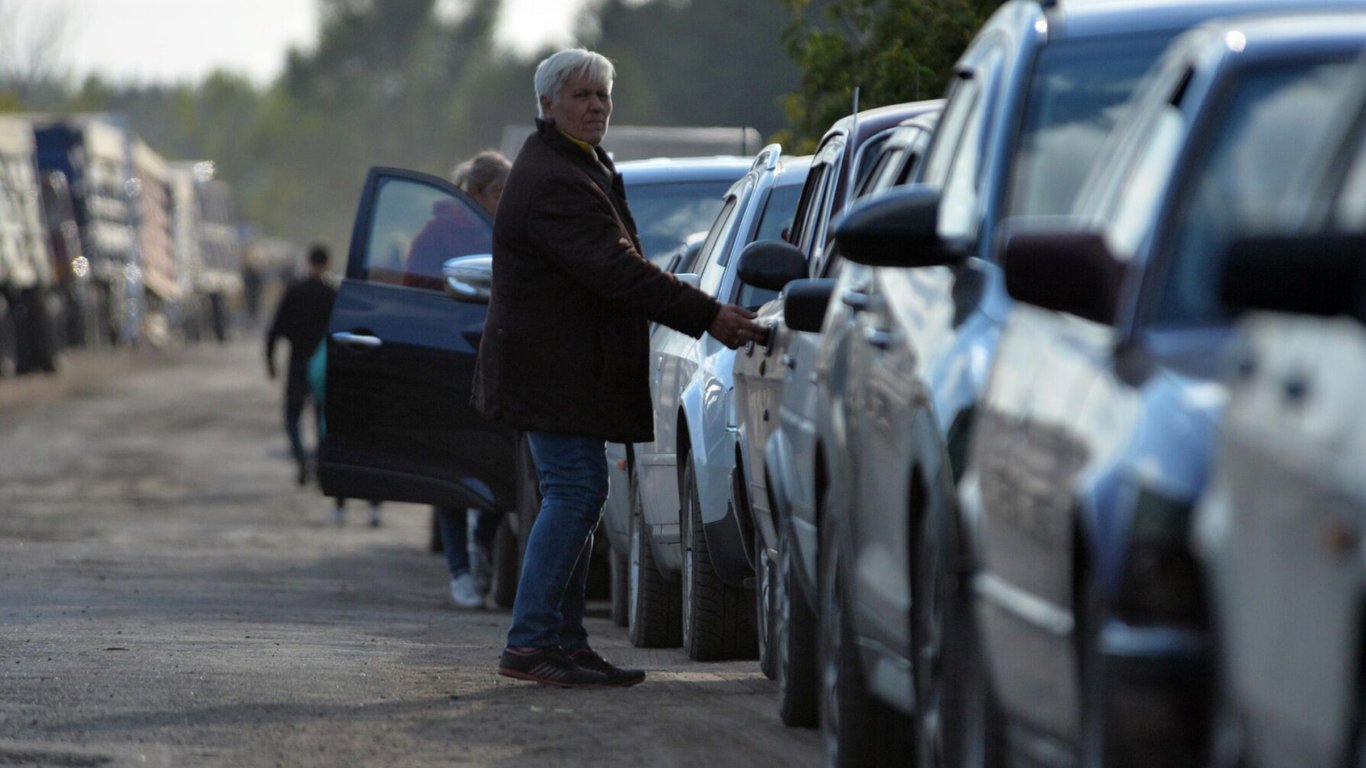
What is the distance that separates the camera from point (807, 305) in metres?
7.13

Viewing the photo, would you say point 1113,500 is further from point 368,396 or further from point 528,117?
point 528,117

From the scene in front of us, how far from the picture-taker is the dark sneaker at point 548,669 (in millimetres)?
8438

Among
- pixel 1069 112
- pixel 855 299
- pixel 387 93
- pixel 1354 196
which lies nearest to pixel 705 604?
pixel 855 299

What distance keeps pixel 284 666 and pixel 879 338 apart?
364cm

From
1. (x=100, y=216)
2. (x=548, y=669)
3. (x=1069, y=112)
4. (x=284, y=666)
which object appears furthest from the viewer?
(x=100, y=216)

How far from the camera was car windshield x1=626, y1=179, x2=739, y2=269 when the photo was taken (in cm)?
1326

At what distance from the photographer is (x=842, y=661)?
6.03 m

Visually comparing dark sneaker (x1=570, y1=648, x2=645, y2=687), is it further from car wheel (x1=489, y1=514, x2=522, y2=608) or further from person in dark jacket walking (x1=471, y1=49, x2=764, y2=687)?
car wheel (x1=489, y1=514, x2=522, y2=608)

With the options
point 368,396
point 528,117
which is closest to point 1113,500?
point 368,396

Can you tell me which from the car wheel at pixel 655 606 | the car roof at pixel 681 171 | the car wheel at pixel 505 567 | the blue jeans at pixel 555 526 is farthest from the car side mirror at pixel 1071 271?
the car roof at pixel 681 171

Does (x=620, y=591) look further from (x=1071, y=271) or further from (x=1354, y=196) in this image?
(x=1354, y=196)

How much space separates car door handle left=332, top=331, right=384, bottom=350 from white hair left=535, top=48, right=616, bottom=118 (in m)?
3.85

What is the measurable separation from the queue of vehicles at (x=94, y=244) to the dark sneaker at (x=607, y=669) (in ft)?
101

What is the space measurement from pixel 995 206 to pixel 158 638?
5252mm
